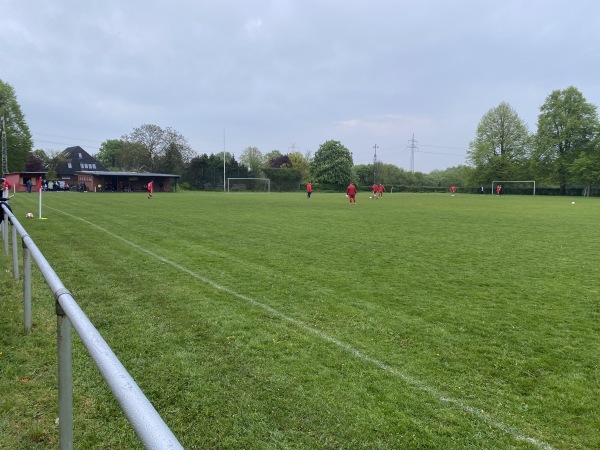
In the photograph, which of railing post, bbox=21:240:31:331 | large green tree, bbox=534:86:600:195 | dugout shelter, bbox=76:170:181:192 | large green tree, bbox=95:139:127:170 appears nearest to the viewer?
railing post, bbox=21:240:31:331

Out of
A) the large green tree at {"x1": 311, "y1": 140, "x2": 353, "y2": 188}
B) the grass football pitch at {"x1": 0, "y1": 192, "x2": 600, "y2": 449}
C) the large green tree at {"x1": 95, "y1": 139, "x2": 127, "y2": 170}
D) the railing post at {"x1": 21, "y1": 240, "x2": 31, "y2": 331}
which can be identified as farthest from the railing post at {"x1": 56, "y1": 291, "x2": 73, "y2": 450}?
the large green tree at {"x1": 95, "y1": 139, "x2": 127, "y2": 170}

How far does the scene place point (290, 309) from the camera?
609cm

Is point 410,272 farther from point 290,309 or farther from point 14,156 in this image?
point 14,156

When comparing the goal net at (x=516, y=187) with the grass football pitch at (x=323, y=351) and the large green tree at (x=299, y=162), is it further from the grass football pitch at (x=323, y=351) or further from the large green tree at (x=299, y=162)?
the grass football pitch at (x=323, y=351)

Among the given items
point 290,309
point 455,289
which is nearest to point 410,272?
point 455,289

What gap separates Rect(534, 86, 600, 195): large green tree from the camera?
6688cm

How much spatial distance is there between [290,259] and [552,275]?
217 inches

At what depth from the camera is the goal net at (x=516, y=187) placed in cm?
7194

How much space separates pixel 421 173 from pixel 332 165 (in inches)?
847

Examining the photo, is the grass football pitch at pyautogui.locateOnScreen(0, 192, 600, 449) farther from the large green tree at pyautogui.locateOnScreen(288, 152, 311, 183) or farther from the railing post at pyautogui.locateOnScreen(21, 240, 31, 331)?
the large green tree at pyautogui.locateOnScreen(288, 152, 311, 183)

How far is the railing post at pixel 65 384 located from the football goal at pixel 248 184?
245 feet

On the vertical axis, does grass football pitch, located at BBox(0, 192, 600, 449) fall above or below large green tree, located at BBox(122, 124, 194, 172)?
below

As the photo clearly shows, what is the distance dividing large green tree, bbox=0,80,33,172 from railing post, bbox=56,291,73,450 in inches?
2991

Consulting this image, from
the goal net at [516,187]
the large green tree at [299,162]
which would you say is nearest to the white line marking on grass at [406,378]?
the goal net at [516,187]
